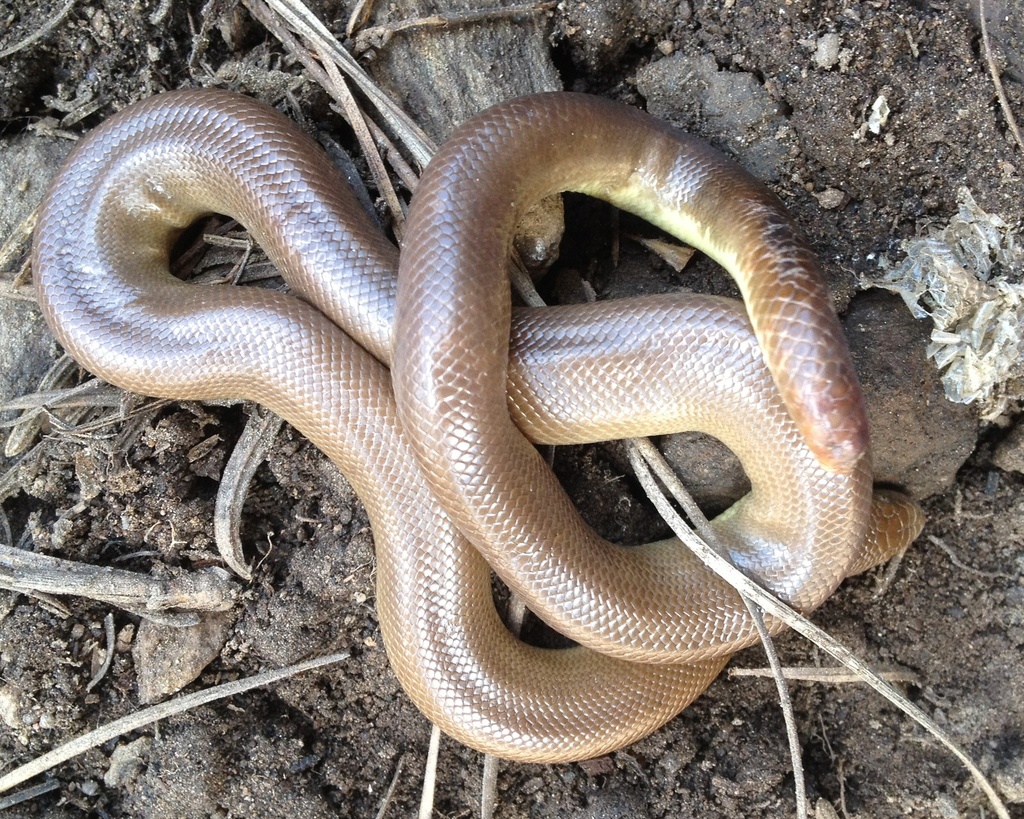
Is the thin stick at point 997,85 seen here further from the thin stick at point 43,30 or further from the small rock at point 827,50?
the thin stick at point 43,30

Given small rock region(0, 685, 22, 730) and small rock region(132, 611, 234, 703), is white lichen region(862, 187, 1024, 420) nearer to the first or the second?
small rock region(132, 611, 234, 703)

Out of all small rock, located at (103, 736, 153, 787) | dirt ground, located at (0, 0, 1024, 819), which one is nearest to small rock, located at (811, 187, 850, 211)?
dirt ground, located at (0, 0, 1024, 819)

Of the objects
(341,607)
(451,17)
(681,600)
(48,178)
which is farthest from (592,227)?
(48,178)

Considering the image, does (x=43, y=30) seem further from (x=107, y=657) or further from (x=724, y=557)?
(x=724, y=557)

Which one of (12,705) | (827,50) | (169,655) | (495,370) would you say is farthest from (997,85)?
(12,705)

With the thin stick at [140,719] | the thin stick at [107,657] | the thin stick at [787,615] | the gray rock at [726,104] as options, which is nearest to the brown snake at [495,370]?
the thin stick at [787,615]

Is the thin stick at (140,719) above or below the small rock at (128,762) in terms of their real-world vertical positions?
above

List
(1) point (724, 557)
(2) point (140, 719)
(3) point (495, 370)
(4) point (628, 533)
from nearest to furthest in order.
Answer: (3) point (495, 370) < (1) point (724, 557) < (2) point (140, 719) < (4) point (628, 533)
